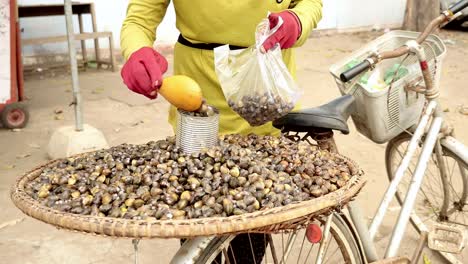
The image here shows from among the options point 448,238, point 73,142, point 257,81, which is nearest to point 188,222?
point 257,81

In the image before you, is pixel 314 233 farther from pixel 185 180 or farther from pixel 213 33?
pixel 213 33

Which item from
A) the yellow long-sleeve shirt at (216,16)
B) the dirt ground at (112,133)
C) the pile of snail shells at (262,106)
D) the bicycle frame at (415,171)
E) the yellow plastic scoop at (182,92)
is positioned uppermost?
the yellow long-sleeve shirt at (216,16)

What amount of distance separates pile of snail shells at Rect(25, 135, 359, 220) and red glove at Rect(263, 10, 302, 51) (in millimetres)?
327

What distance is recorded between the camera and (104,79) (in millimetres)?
7070

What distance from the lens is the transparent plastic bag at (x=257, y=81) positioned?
1.79 meters

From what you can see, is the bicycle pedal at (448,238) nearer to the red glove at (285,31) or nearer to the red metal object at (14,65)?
the red glove at (285,31)

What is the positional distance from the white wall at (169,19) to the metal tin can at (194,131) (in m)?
6.10

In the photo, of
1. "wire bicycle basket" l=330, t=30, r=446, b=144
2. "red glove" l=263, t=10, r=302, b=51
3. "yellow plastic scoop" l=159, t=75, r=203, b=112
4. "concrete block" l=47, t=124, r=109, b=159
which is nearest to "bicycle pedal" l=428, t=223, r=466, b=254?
"wire bicycle basket" l=330, t=30, r=446, b=144

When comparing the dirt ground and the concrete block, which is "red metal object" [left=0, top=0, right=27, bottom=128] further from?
the concrete block

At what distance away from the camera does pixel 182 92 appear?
160cm

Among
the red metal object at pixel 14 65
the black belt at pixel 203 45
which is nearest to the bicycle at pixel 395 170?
the black belt at pixel 203 45

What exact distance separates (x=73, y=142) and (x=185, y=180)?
302cm

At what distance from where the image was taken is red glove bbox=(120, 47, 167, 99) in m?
1.63

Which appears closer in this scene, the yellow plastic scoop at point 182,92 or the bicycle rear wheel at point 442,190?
the yellow plastic scoop at point 182,92
